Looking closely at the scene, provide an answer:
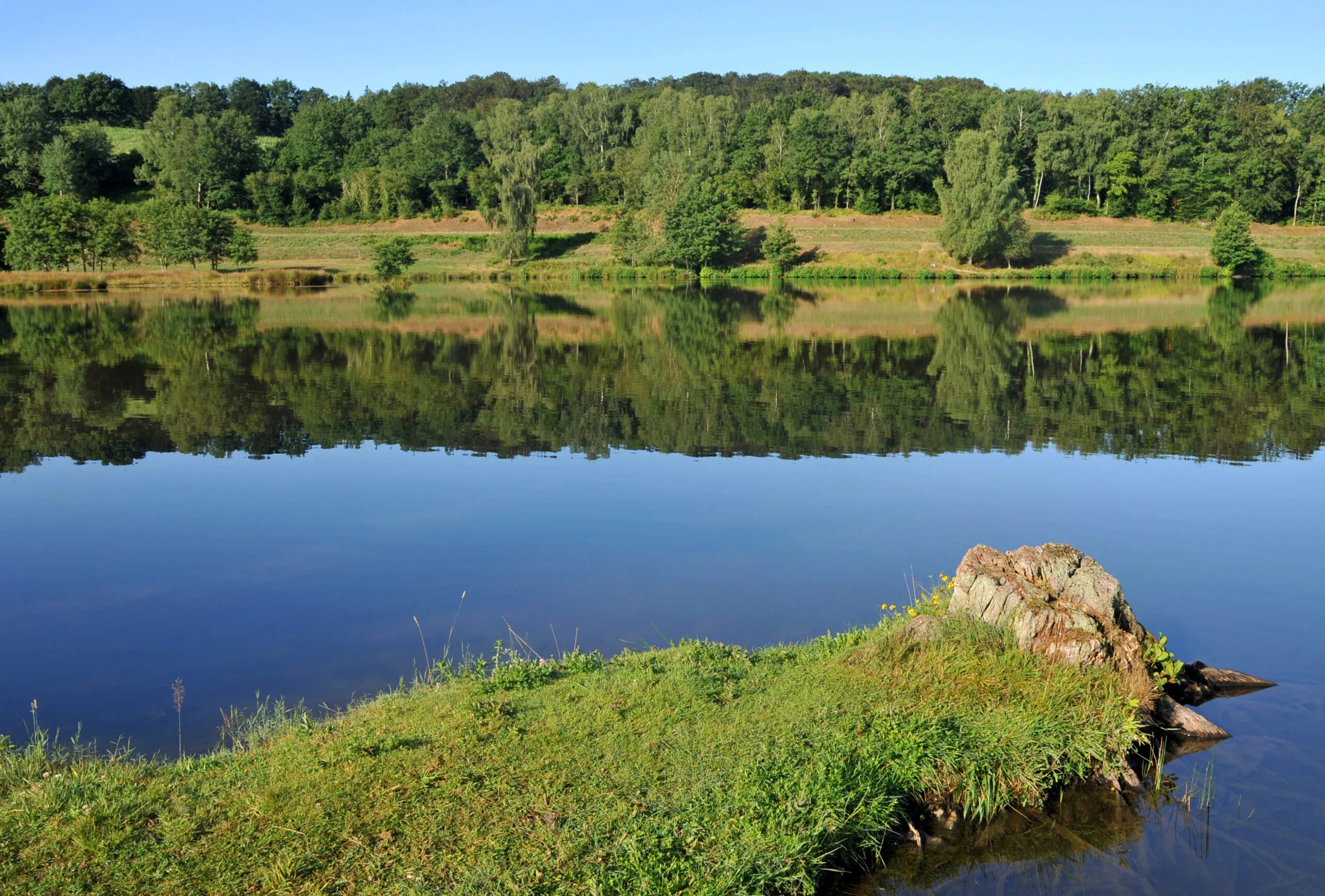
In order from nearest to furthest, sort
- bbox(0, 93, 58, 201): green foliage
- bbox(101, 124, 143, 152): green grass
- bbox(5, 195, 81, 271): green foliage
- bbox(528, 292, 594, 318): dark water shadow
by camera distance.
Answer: bbox(528, 292, 594, 318): dark water shadow < bbox(5, 195, 81, 271): green foliage < bbox(0, 93, 58, 201): green foliage < bbox(101, 124, 143, 152): green grass

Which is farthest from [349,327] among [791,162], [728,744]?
[791,162]

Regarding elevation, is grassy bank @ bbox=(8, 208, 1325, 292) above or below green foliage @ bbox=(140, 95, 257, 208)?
below

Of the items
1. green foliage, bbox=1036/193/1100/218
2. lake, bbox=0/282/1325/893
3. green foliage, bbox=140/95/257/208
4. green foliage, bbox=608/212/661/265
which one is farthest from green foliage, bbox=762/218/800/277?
green foliage, bbox=140/95/257/208

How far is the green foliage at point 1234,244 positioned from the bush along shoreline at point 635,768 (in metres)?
79.5

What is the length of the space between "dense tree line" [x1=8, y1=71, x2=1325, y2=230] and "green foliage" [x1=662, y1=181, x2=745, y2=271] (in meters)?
4.38

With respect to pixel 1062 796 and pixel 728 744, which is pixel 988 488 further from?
pixel 728 744

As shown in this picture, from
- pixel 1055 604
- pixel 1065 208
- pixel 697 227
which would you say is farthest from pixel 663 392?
pixel 1065 208

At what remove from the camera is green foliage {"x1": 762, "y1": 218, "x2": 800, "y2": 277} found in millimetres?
78438

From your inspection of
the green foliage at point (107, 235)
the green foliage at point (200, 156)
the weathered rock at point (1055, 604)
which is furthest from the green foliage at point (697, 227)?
the weathered rock at point (1055, 604)

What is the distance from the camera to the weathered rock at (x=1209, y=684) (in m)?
8.21

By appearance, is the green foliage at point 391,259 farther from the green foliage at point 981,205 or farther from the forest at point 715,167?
the green foliage at point 981,205

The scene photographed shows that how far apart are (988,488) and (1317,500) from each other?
183 inches

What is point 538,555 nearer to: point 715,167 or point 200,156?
point 715,167

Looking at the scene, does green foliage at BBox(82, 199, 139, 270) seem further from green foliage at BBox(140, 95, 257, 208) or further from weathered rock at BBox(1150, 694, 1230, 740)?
weathered rock at BBox(1150, 694, 1230, 740)
